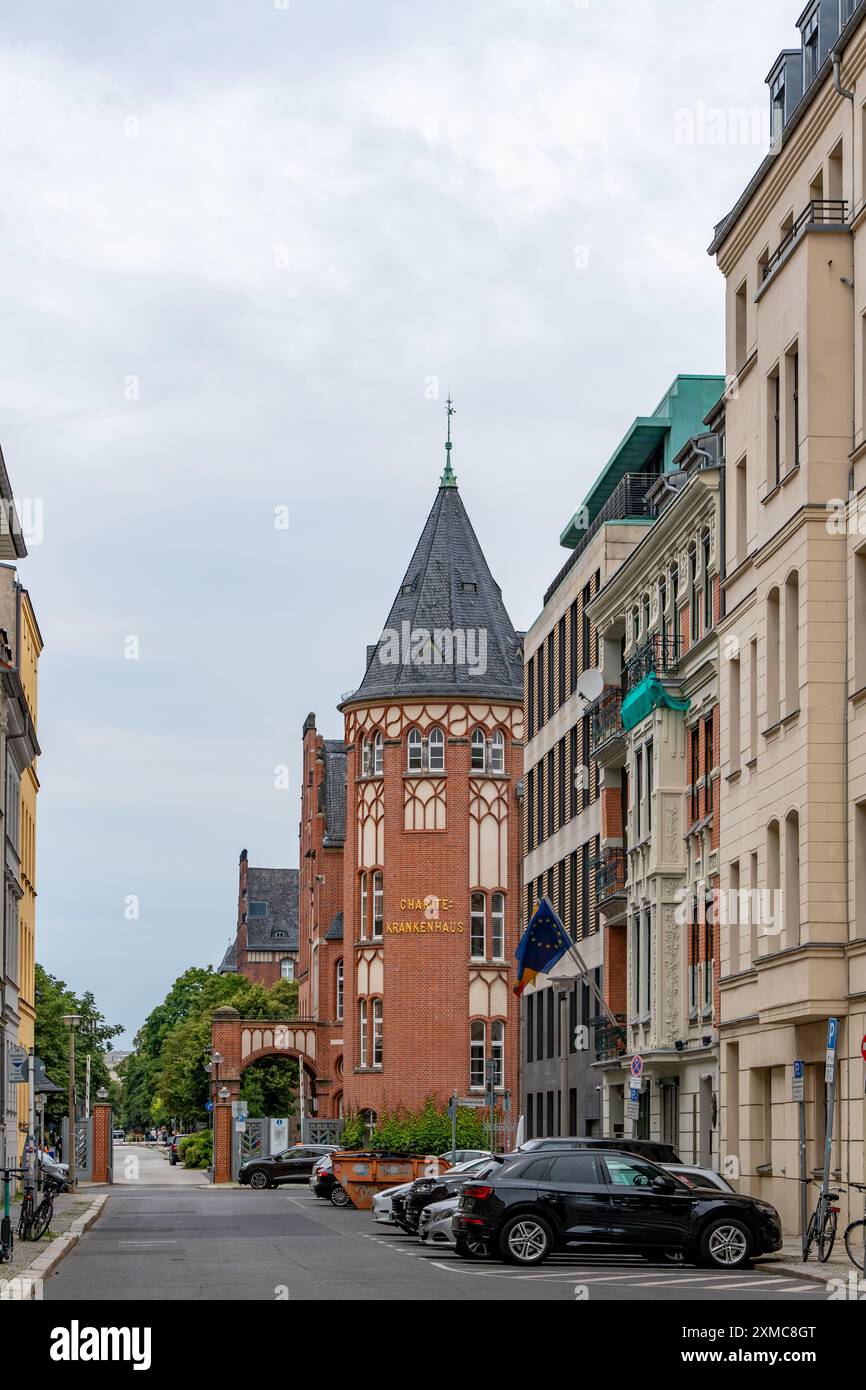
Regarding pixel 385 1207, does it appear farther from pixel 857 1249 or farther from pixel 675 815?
pixel 857 1249

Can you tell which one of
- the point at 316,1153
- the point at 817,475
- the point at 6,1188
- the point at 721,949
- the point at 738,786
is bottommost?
the point at 316,1153

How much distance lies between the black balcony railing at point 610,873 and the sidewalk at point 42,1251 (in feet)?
43.1

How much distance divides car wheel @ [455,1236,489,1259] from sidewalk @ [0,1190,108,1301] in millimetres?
5081

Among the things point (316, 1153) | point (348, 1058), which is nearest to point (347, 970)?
point (348, 1058)

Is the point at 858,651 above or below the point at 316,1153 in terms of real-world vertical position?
above

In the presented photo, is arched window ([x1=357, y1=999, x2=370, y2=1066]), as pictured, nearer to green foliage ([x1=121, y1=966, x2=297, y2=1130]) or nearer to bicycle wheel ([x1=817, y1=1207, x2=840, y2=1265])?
green foliage ([x1=121, y1=966, x2=297, y2=1130])

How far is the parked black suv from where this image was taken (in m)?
30.7

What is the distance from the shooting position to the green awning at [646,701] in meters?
44.7

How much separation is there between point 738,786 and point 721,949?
3672mm

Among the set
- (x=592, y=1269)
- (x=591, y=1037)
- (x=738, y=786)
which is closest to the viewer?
(x=592, y=1269)

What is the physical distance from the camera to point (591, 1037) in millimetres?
55875

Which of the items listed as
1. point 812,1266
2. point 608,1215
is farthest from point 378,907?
point 812,1266

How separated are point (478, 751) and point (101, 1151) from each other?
1976cm

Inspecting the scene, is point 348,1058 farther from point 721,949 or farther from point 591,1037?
point 721,949
